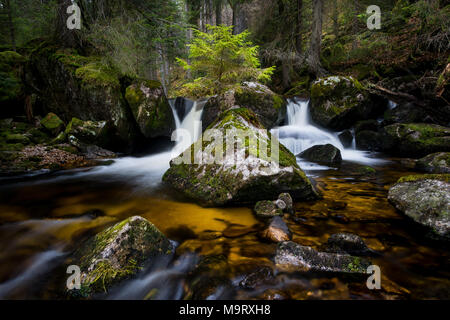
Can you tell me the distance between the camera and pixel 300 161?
24.6 ft

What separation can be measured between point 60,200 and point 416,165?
30.5 feet

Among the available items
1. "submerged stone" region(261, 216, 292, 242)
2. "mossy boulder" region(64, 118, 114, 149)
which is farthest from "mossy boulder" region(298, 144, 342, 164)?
"mossy boulder" region(64, 118, 114, 149)

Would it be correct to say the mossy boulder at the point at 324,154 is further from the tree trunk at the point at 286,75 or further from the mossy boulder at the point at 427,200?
the tree trunk at the point at 286,75

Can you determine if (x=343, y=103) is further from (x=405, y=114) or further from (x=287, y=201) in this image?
(x=287, y=201)

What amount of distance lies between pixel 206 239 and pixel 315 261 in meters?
1.37

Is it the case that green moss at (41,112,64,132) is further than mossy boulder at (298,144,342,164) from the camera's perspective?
Yes

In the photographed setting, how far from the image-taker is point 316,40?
1230 centimetres

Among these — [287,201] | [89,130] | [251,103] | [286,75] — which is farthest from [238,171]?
[286,75]

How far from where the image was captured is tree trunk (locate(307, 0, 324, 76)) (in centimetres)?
1188

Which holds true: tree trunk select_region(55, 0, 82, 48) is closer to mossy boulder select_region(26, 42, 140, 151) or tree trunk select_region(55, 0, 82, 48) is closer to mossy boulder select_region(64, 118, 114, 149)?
mossy boulder select_region(26, 42, 140, 151)

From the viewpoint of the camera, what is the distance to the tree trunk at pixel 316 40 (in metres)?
11.9

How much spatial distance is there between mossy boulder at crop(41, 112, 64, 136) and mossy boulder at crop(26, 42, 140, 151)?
0.36m
